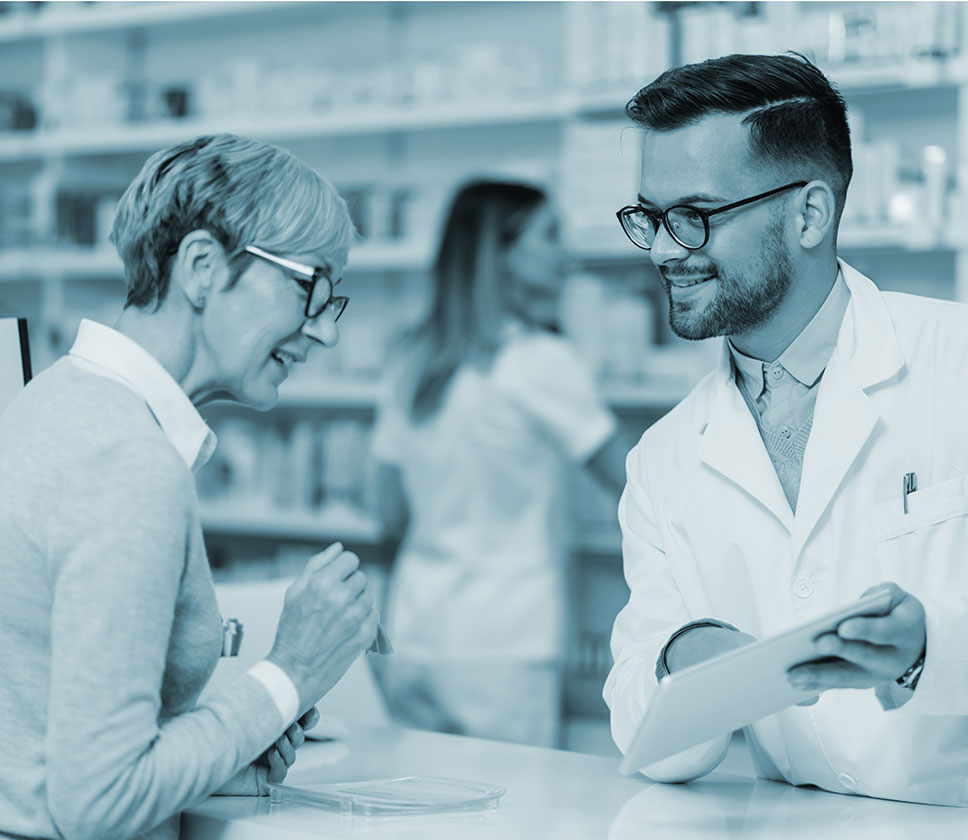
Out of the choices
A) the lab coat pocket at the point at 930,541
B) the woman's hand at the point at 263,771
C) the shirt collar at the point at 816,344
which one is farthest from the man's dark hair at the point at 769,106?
the woman's hand at the point at 263,771

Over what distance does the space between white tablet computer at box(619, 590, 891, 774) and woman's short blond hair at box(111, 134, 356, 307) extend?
0.59 m

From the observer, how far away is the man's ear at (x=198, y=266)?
1.28 m

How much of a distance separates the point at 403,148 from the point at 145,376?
353 cm

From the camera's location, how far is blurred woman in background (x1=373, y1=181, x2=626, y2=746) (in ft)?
10.4

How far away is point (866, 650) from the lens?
1192mm

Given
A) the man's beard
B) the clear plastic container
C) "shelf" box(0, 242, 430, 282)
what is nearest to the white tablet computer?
the clear plastic container

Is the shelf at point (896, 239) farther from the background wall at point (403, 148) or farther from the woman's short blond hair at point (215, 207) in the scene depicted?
the woman's short blond hair at point (215, 207)

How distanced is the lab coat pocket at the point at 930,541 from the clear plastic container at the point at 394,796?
53cm

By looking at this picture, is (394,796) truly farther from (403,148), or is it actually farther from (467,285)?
(403,148)

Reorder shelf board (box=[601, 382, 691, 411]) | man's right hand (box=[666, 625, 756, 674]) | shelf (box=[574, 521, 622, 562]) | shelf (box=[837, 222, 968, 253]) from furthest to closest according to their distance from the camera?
shelf (box=[574, 521, 622, 562])
shelf board (box=[601, 382, 691, 411])
shelf (box=[837, 222, 968, 253])
man's right hand (box=[666, 625, 756, 674])

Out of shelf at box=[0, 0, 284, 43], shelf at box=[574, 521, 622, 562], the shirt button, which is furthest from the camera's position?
shelf at box=[0, 0, 284, 43]

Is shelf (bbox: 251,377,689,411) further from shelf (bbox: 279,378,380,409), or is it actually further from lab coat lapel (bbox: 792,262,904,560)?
lab coat lapel (bbox: 792,262,904,560)

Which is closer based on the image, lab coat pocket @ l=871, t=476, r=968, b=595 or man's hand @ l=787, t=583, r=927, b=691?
man's hand @ l=787, t=583, r=927, b=691

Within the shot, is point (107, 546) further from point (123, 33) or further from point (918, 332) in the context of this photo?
point (123, 33)
